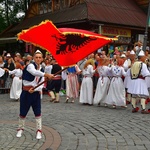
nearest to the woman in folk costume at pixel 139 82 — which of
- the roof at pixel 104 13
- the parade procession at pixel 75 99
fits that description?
the parade procession at pixel 75 99

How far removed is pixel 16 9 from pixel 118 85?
1174 inches

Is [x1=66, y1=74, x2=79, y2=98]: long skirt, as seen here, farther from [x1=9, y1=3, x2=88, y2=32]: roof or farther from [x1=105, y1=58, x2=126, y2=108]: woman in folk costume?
[x1=9, y1=3, x2=88, y2=32]: roof

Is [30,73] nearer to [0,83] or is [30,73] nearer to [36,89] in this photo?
[36,89]

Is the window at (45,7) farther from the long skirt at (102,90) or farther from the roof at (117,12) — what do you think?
the long skirt at (102,90)

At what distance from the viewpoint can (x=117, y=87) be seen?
1009cm

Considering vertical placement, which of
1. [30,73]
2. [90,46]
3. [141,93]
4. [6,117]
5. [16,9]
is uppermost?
[16,9]

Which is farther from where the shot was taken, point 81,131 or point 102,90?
point 102,90

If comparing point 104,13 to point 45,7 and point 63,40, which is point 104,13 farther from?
point 63,40

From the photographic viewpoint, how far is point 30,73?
20.0 ft

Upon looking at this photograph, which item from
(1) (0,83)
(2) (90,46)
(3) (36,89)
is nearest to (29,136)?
(3) (36,89)

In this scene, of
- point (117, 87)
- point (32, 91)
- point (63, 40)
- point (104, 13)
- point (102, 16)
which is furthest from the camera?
point (104, 13)

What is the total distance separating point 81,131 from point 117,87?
385cm

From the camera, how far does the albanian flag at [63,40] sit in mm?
6184

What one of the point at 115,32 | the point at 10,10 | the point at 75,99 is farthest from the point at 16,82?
the point at 10,10
